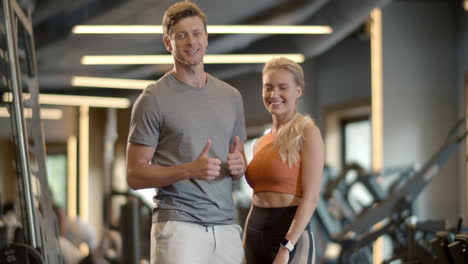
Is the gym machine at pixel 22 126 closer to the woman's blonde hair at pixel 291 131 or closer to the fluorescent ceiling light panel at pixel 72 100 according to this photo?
the woman's blonde hair at pixel 291 131

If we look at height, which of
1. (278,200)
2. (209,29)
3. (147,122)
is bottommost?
(278,200)

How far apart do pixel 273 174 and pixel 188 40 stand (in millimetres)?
474

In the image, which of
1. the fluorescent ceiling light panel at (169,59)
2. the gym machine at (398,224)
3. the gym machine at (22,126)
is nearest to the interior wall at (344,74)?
the gym machine at (398,224)

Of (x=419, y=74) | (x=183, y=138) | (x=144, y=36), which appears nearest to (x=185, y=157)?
(x=183, y=138)

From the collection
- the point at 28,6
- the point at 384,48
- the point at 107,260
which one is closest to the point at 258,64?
the point at 28,6

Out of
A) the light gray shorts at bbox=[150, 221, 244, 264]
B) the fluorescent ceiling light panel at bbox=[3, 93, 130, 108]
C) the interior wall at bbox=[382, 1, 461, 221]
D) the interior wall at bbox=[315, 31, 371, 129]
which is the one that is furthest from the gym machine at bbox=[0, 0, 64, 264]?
the interior wall at bbox=[315, 31, 371, 129]

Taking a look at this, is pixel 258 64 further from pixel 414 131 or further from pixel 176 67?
pixel 414 131

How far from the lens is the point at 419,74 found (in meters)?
7.25

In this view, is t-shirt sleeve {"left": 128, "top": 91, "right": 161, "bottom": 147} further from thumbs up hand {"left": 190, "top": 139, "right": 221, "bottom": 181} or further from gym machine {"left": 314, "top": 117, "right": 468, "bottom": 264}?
gym machine {"left": 314, "top": 117, "right": 468, "bottom": 264}

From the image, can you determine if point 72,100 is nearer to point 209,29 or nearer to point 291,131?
point 209,29

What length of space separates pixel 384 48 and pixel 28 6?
16.3 ft

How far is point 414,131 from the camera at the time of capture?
719cm

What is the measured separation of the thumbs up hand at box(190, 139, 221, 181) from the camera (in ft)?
5.60

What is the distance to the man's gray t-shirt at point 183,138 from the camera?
179cm
